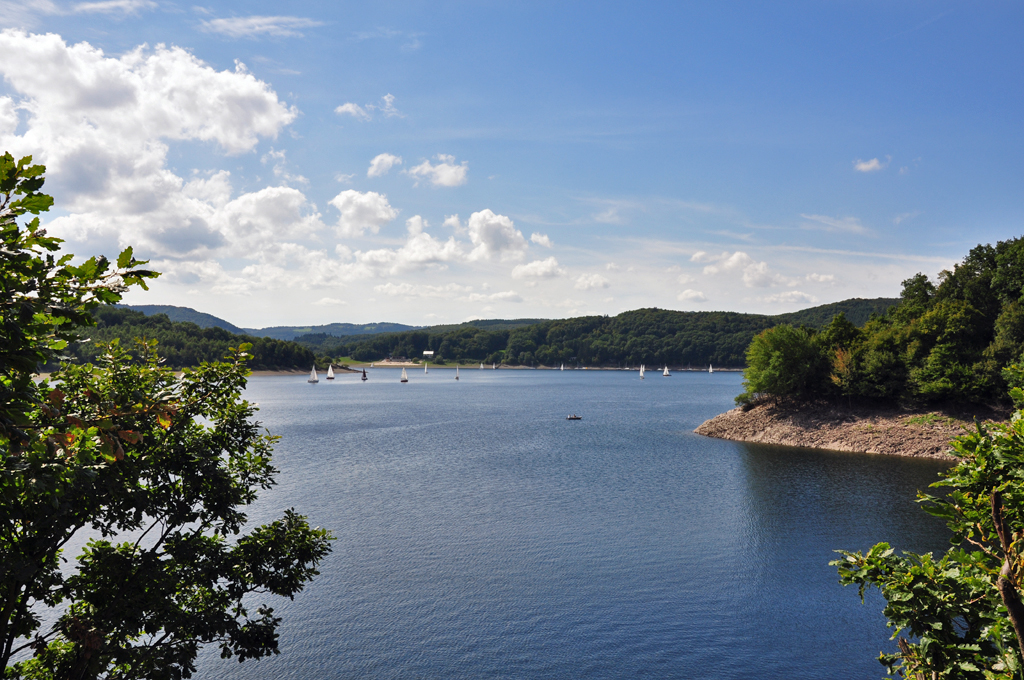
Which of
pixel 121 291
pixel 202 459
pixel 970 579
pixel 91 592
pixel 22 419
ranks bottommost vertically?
pixel 91 592

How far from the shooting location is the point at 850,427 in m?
74.5

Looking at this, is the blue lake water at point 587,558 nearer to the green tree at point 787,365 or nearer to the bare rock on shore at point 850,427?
the bare rock on shore at point 850,427

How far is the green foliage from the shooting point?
9.28 m

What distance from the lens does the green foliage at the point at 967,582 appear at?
9.28 metres

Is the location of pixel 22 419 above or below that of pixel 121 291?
below

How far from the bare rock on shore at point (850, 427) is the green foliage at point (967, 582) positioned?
6352 cm

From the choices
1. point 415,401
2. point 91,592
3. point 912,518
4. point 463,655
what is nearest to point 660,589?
point 463,655

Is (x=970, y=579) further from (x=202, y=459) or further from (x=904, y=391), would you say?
(x=904, y=391)

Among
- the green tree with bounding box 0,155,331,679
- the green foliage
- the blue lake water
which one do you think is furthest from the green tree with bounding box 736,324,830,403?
the green tree with bounding box 0,155,331,679

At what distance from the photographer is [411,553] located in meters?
37.5

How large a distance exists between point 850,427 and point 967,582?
2914 inches

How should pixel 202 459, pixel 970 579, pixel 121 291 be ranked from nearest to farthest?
pixel 121 291, pixel 970 579, pixel 202 459

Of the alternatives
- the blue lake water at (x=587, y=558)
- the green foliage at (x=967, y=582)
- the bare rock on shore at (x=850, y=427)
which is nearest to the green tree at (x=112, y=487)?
the green foliage at (x=967, y=582)

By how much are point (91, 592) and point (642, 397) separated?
5930 inches
